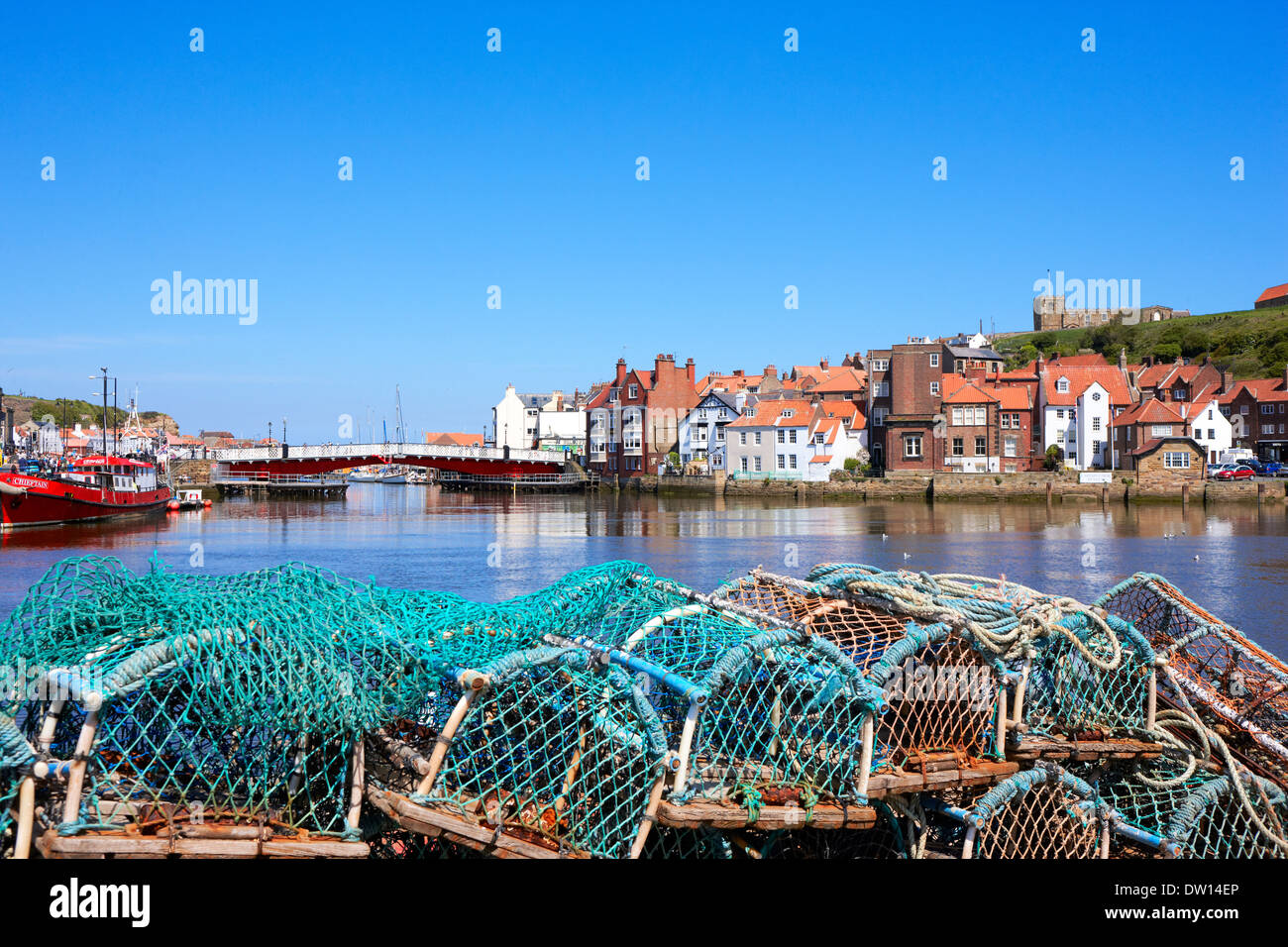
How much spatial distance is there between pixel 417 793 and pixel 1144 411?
57438 millimetres

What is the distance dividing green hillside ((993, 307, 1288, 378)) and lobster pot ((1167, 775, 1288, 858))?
80.3 meters

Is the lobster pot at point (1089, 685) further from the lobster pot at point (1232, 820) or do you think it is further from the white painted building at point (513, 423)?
the white painted building at point (513, 423)

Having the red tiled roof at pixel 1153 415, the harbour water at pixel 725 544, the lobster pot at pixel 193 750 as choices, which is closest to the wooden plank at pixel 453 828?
the lobster pot at pixel 193 750

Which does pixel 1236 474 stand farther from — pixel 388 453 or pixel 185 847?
pixel 185 847

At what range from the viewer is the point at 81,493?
41906 mm

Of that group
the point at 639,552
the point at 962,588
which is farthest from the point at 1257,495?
the point at 962,588

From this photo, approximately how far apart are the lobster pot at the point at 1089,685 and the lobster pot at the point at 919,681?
331 millimetres

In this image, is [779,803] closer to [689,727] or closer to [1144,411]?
[689,727]

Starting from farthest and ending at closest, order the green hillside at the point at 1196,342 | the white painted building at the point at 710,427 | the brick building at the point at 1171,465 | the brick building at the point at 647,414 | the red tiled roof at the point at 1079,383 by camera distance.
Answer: the green hillside at the point at 1196,342, the brick building at the point at 647,414, the white painted building at the point at 710,427, the red tiled roof at the point at 1079,383, the brick building at the point at 1171,465

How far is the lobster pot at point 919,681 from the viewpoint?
17.4 ft

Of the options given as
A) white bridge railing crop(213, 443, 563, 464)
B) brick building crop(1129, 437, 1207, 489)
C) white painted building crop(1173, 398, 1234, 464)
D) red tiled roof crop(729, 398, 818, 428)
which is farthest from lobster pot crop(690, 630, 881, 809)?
white bridge railing crop(213, 443, 563, 464)

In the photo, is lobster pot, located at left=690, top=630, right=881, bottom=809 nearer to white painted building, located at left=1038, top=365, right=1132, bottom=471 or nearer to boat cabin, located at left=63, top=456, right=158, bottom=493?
boat cabin, located at left=63, top=456, right=158, bottom=493

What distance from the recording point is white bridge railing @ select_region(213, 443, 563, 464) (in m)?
74.1

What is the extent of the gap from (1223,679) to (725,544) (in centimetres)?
2432
